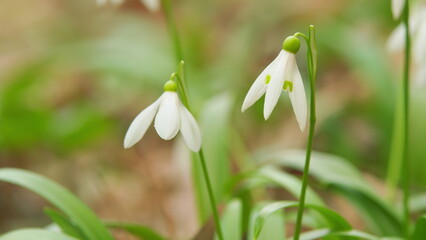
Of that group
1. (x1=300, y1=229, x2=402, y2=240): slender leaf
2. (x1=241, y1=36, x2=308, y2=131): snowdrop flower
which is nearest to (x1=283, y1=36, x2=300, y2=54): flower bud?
(x1=241, y1=36, x2=308, y2=131): snowdrop flower

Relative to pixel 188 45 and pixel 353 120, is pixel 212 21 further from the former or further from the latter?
Result: pixel 353 120

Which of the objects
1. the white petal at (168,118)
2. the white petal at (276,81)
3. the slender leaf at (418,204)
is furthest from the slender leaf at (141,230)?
the slender leaf at (418,204)

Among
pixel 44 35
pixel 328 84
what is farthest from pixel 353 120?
pixel 44 35

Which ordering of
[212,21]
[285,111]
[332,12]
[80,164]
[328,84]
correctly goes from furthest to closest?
1. [212,21]
2. [332,12]
3. [328,84]
4. [285,111]
5. [80,164]

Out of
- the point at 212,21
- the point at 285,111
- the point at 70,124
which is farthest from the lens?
the point at 212,21

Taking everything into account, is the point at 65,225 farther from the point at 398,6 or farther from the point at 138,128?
the point at 398,6

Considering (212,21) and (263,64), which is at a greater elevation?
(212,21)

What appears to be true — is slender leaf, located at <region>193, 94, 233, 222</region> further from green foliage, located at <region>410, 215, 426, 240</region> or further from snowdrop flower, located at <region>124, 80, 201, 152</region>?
snowdrop flower, located at <region>124, 80, 201, 152</region>
